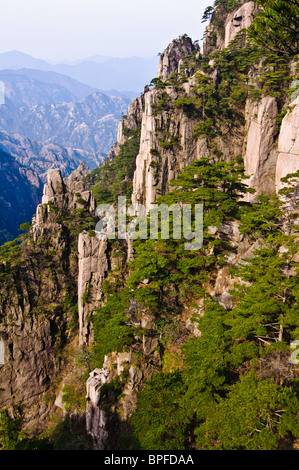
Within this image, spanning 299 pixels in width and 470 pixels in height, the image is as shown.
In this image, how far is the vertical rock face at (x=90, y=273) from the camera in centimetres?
2945

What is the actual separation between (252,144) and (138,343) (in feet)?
102

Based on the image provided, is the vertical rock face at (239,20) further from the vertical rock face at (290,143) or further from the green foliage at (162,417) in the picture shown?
the green foliage at (162,417)

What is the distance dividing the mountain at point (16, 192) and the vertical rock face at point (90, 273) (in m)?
112

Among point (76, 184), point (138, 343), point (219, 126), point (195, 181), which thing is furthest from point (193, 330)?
point (219, 126)

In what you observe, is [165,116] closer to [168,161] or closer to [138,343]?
[168,161]

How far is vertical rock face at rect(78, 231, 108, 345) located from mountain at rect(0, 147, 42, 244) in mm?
111722

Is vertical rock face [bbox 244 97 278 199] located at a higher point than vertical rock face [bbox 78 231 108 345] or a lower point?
higher

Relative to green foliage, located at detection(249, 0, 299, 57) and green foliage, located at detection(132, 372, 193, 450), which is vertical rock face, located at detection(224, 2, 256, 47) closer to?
green foliage, located at detection(249, 0, 299, 57)

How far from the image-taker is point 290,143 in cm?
2964

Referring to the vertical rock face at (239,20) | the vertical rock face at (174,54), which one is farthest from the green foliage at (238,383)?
the vertical rock face at (174,54)

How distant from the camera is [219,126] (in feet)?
145

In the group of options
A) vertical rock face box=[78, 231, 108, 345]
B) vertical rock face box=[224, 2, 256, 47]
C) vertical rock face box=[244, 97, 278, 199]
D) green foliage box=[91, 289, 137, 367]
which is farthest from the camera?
vertical rock face box=[224, 2, 256, 47]

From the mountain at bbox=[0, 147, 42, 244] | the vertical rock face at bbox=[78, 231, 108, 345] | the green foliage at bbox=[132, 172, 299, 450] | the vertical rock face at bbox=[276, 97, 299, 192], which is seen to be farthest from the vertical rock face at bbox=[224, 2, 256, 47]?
the mountain at bbox=[0, 147, 42, 244]

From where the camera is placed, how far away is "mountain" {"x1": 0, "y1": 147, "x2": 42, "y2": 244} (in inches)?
5640
